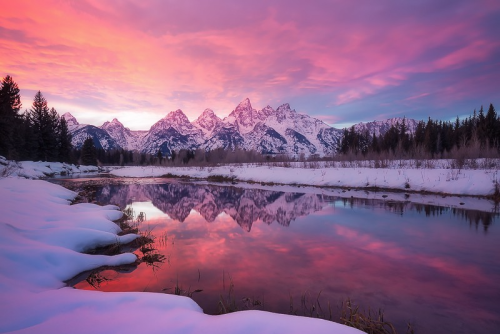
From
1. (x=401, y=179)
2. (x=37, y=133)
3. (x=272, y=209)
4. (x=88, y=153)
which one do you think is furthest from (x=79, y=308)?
(x=88, y=153)

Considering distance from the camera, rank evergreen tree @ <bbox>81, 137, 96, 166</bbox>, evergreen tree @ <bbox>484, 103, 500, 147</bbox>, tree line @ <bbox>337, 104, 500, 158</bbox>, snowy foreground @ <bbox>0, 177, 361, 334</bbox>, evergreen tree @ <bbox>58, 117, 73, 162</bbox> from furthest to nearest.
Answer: evergreen tree @ <bbox>81, 137, 96, 166</bbox>, evergreen tree @ <bbox>58, 117, 73, 162</bbox>, evergreen tree @ <bbox>484, 103, 500, 147</bbox>, tree line @ <bbox>337, 104, 500, 158</bbox>, snowy foreground @ <bbox>0, 177, 361, 334</bbox>

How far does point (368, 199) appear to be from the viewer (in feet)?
62.8

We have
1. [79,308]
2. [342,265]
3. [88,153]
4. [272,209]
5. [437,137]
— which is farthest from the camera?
[88,153]

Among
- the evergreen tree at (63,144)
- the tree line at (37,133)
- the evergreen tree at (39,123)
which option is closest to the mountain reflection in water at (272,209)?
the tree line at (37,133)

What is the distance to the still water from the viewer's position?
5.07m

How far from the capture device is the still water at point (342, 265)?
5.07 metres

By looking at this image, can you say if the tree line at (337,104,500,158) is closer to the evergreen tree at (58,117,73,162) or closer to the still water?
the still water

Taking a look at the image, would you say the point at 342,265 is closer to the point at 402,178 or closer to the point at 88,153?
the point at 402,178

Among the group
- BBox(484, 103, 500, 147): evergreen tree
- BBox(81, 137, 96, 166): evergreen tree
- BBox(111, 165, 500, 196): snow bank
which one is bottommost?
BBox(111, 165, 500, 196): snow bank

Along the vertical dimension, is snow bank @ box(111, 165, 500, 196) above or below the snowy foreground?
above

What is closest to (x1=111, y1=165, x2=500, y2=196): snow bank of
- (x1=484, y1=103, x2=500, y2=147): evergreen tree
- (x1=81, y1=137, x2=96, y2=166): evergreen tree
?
(x1=484, y1=103, x2=500, y2=147): evergreen tree

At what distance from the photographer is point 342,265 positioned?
7.16 m

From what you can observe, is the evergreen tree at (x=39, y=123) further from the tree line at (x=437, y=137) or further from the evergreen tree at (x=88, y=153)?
the tree line at (x=437, y=137)

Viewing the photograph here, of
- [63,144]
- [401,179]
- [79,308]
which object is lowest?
[79,308]
